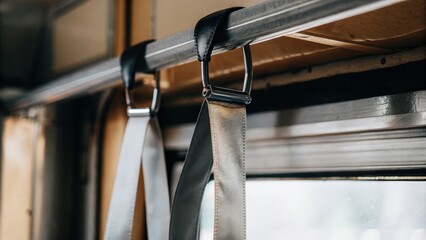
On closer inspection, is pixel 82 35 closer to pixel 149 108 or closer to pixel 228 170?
pixel 149 108

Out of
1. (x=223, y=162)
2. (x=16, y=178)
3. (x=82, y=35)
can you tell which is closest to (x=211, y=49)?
(x=223, y=162)

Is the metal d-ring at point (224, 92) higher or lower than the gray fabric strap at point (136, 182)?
higher

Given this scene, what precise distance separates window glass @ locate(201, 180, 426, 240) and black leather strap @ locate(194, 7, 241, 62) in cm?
52

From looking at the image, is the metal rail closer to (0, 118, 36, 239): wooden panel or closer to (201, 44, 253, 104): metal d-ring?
(201, 44, 253, 104): metal d-ring

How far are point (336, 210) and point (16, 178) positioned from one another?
4.02ft

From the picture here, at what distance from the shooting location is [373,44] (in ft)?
3.95

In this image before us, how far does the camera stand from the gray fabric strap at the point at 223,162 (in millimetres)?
1046

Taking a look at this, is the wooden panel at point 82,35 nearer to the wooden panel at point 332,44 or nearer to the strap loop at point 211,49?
the wooden panel at point 332,44

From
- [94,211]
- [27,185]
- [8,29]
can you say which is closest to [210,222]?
[94,211]

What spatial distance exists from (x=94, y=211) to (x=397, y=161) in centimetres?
112

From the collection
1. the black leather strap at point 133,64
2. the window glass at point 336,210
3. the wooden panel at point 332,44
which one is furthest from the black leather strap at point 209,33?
the window glass at point 336,210

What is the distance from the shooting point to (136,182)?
4.42ft

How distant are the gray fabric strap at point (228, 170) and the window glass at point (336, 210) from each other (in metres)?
0.42

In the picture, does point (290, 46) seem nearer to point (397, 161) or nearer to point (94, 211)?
point (397, 161)
